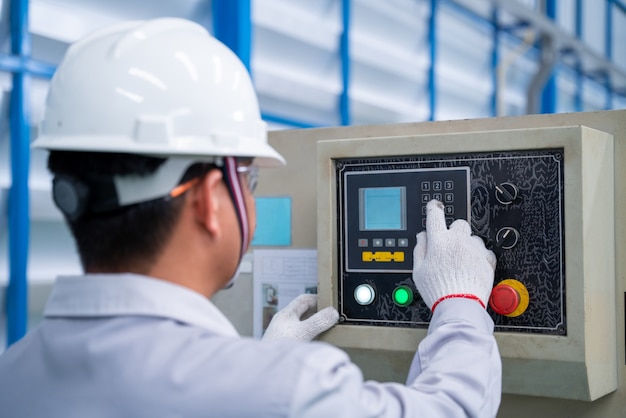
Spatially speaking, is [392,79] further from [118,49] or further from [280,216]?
[118,49]

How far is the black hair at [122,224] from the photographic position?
0.76 meters

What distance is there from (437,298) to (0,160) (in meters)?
1.43

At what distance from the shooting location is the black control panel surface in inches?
39.0

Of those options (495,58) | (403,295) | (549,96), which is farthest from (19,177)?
(549,96)

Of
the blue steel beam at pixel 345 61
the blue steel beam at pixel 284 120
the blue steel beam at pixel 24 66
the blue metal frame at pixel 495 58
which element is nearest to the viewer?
the blue steel beam at pixel 24 66

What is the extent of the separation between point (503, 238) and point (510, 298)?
78mm

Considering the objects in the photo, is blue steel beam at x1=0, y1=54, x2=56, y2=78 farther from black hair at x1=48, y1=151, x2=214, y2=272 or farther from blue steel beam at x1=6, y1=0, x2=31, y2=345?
black hair at x1=48, y1=151, x2=214, y2=272

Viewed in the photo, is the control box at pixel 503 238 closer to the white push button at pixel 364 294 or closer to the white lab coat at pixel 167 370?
the white push button at pixel 364 294

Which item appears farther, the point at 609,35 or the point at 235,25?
the point at 609,35

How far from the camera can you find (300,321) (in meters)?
1.13

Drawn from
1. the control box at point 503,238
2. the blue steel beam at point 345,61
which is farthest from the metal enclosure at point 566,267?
the blue steel beam at point 345,61

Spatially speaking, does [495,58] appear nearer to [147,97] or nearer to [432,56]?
[432,56]

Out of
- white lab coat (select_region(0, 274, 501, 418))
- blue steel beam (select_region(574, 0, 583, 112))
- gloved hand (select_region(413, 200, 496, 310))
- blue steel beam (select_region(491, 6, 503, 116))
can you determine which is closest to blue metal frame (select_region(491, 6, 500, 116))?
blue steel beam (select_region(491, 6, 503, 116))

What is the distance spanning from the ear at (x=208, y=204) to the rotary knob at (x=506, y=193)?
1.32 feet
